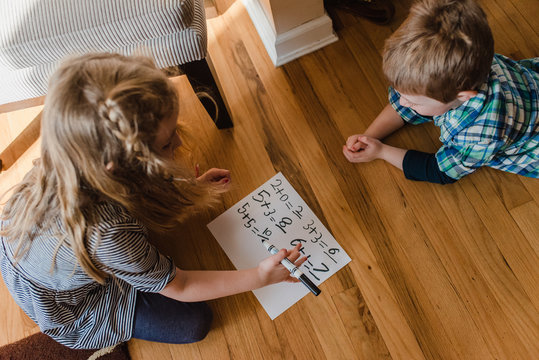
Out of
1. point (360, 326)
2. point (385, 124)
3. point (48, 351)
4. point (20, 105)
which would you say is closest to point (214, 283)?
point (360, 326)

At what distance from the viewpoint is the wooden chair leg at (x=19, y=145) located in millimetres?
1069

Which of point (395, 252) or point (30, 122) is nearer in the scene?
point (395, 252)

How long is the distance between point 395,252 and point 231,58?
0.69m

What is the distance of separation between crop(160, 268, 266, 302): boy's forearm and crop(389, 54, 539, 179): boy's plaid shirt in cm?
49

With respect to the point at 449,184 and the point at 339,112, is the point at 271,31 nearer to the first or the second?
the point at 339,112

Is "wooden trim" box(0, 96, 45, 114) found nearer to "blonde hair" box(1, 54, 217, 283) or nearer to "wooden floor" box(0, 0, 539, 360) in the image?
"wooden floor" box(0, 0, 539, 360)

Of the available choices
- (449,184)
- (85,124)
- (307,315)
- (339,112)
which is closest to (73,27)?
(85,124)

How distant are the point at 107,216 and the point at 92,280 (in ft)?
0.70

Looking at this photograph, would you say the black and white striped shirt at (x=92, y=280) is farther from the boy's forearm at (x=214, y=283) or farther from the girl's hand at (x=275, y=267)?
the girl's hand at (x=275, y=267)

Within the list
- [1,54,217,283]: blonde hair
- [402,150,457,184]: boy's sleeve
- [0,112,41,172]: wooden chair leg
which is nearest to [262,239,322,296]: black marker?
[1,54,217,283]: blonde hair

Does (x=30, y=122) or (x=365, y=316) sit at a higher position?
(x=30, y=122)

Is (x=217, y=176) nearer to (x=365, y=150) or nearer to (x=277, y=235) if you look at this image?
(x=277, y=235)

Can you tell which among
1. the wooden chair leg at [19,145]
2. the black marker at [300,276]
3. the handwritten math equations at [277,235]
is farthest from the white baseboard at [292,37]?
the wooden chair leg at [19,145]

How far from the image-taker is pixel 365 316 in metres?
0.87
